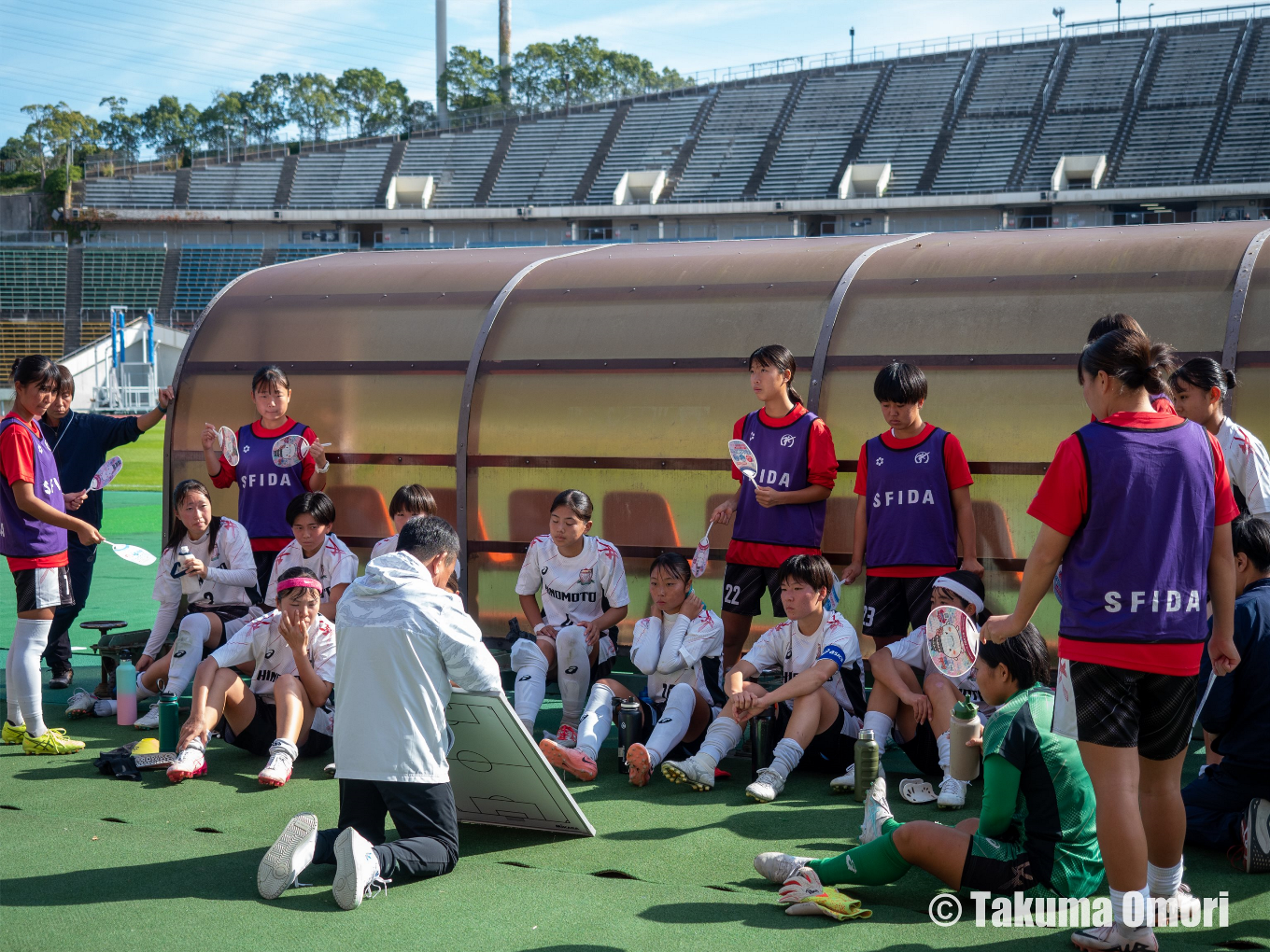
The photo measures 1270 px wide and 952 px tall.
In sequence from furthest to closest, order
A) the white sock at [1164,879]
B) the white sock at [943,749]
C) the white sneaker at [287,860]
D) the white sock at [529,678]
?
the white sock at [529,678]
the white sock at [943,749]
the white sneaker at [287,860]
the white sock at [1164,879]

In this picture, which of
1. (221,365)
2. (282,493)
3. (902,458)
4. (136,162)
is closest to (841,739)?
(902,458)

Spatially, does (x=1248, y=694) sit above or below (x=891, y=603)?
below

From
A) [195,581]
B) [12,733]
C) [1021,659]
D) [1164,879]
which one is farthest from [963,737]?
[12,733]

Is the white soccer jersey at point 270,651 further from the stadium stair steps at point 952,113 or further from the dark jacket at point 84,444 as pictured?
the stadium stair steps at point 952,113

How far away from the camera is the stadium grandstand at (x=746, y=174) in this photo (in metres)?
40.8

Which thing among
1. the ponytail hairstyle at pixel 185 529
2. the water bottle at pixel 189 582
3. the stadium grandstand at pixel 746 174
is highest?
the stadium grandstand at pixel 746 174

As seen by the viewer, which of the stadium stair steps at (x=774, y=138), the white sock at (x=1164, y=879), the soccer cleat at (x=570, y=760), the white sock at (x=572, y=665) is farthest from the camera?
the stadium stair steps at (x=774, y=138)

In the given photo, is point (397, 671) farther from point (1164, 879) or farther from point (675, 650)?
point (1164, 879)

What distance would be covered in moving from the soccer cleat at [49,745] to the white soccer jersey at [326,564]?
4.52 feet

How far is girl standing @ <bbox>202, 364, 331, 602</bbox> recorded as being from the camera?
26.6ft

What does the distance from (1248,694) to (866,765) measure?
1.66 m

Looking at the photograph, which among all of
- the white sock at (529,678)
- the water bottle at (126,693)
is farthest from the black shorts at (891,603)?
the water bottle at (126,693)

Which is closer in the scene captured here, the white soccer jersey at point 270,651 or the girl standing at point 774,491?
the white soccer jersey at point 270,651

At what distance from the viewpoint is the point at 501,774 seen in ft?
16.1
